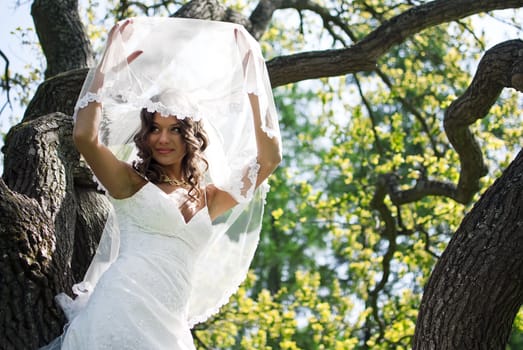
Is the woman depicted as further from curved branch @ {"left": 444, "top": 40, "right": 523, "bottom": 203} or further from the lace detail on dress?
curved branch @ {"left": 444, "top": 40, "right": 523, "bottom": 203}

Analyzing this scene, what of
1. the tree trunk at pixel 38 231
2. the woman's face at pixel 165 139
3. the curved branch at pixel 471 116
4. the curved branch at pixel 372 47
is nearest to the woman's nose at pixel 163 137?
the woman's face at pixel 165 139

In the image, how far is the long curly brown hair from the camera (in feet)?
11.9

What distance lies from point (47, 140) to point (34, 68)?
13.5 feet

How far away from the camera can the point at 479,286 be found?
340cm

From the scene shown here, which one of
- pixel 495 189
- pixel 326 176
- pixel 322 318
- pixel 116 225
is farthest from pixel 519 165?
pixel 326 176

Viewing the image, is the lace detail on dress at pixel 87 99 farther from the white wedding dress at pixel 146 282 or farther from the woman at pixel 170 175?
the white wedding dress at pixel 146 282

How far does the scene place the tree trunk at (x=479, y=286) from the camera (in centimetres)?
340

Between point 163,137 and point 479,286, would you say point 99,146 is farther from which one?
point 479,286

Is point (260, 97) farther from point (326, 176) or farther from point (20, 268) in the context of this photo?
point (326, 176)

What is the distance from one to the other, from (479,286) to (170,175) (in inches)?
54.5

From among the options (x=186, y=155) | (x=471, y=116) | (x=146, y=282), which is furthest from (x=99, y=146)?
(x=471, y=116)

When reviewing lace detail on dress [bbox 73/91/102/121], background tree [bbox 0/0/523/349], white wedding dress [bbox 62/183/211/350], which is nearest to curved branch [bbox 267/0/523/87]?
background tree [bbox 0/0/523/349]

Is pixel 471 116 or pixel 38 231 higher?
pixel 471 116

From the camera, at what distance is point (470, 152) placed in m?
6.29
